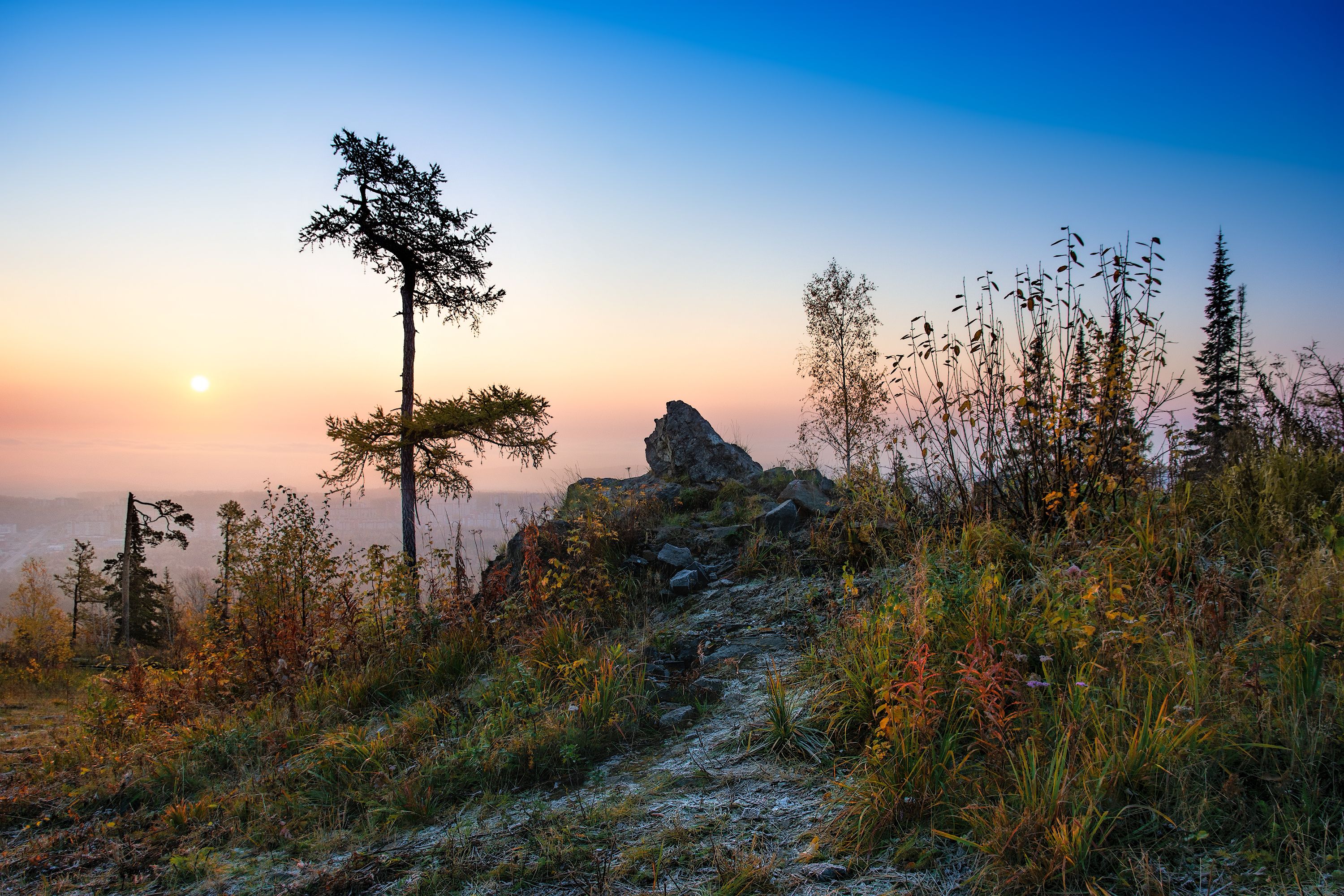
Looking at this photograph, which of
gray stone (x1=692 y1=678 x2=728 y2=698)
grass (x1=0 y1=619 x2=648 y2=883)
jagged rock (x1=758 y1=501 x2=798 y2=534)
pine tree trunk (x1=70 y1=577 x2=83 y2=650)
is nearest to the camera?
grass (x1=0 y1=619 x2=648 y2=883)

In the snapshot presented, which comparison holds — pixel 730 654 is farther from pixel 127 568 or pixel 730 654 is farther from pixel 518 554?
pixel 127 568

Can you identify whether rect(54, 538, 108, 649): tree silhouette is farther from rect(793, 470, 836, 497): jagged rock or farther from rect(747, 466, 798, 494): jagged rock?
rect(793, 470, 836, 497): jagged rock

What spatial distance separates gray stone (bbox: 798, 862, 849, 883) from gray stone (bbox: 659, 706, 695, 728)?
1.72m

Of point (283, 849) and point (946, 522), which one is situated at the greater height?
point (946, 522)

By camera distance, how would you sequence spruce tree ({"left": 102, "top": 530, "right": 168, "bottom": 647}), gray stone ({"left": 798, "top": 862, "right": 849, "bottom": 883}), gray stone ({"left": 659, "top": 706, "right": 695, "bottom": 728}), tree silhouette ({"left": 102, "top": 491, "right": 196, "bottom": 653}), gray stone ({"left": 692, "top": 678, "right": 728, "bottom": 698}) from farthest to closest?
spruce tree ({"left": 102, "top": 530, "right": 168, "bottom": 647}) → tree silhouette ({"left": 102, "top": 491, "right": 196, "bottom": 653}) → gray stone ({"left": 692, "top": 678, "right": 728, "bottom": 698}) → gray stone ({"left": 659, "top": 706, "right": 695, "bottom": 728}) → gray stone ({"left": 798, "top": 862, "right": 849, "bottom": 883})

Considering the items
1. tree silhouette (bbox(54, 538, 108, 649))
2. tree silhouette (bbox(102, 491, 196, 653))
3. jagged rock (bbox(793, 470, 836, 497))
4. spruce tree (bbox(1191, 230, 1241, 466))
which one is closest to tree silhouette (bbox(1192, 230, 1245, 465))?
spruce tree (bbox(1191, 230, 1241, 466))

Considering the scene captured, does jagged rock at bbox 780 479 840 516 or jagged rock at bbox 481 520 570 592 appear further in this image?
jagged rock at bbox 780 479 840 516

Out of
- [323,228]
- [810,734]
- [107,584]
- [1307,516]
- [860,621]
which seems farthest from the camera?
[107,584]

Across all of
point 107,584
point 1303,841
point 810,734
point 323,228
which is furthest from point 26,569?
point 1303,841

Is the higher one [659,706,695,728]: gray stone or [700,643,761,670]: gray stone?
[700,643,761,670]: gray stone

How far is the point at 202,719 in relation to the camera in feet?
21.4

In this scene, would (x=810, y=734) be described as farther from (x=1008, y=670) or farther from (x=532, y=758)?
(x=532, y=758)

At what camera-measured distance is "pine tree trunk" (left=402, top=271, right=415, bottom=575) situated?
12.5 meters

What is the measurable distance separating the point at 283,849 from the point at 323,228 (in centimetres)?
1221
